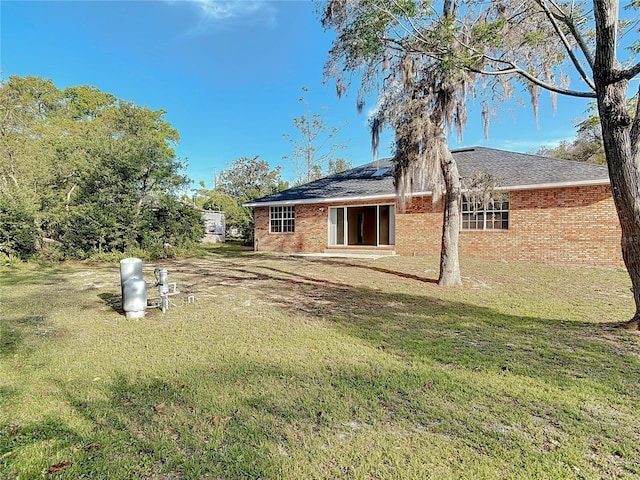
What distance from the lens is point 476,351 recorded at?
3725 mm

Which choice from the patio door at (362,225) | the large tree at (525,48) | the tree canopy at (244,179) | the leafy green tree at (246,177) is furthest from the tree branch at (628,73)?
the leafy green tree at (246,177)

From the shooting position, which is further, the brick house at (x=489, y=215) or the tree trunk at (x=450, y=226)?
the brick house at (x=489, y=215)

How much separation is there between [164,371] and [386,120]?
670 centimetres

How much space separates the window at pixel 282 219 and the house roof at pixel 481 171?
0.50 metres

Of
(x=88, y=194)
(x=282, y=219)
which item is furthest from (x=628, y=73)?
(x=88, y=194)

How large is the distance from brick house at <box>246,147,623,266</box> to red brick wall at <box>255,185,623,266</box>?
2cm

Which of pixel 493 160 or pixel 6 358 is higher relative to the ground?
pixel 493 160

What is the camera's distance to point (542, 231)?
10.9 meters

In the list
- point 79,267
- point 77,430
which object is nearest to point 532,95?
point 77,430

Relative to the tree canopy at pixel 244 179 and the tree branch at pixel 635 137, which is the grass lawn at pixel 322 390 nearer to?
the tree branch at pixel 635 137

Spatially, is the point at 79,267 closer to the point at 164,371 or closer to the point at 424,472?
the point at 164,371

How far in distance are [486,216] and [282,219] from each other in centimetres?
868

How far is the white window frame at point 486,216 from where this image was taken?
11.5 metres

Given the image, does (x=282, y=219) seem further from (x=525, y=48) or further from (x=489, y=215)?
(x=525, y=48)
